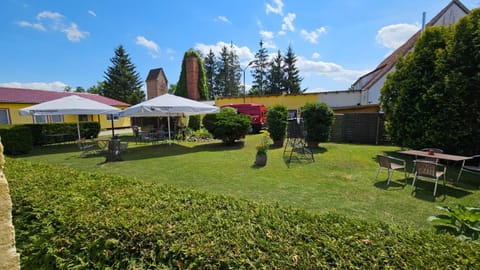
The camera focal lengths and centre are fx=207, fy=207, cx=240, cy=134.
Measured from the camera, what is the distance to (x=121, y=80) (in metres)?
34.6

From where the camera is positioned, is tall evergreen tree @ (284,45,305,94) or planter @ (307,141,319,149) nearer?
planter @ (307,141,319,149)

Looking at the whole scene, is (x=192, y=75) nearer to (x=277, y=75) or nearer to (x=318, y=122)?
(x=277, y=75)

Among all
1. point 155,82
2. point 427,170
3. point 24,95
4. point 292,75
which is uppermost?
point 292,75

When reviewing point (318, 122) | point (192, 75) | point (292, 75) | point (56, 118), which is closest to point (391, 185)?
point (318, 122)

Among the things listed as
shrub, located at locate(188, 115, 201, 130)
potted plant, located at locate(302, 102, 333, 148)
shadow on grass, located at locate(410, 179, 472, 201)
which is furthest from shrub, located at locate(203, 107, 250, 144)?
shrub, located at locate(188, 115, 201, 130)

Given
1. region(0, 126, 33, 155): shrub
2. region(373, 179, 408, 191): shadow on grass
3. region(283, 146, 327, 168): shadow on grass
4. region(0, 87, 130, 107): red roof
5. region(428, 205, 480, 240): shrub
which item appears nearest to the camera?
region(428, 205, 480, 240): shrub

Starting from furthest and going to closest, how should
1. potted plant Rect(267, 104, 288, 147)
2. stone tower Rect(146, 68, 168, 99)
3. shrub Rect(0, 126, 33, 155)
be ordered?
stone tower Rect(146, 68, 168, 99)
potted plant Rect(267, 104, 288, 147)
shrub Rect(0, 126, 33, 155)

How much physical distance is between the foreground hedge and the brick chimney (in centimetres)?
2618

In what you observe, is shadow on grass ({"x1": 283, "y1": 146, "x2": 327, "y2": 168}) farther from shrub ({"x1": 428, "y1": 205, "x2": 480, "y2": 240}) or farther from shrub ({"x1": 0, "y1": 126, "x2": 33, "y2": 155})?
shrub ({"x1": 0, "y1": 126, "x2": 33, "y2": 155})

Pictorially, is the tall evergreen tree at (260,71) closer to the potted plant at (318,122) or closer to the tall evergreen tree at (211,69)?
the tall evergreen tree at (211,69)

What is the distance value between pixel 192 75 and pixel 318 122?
70.4 ft

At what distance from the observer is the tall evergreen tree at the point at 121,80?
34.7m

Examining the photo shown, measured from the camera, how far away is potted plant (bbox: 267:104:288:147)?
973 cm

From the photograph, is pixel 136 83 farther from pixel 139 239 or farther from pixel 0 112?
pixel 139 239
